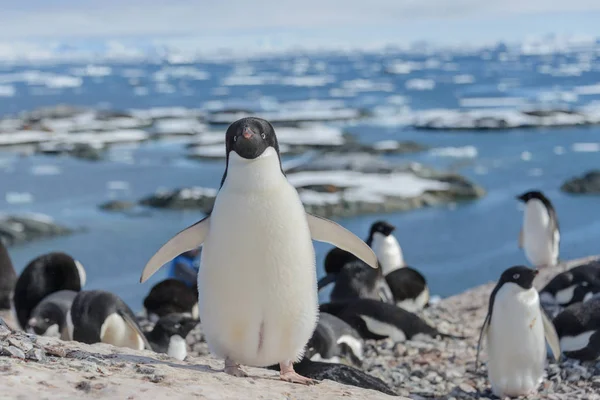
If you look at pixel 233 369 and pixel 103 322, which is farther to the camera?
pixel 103 322

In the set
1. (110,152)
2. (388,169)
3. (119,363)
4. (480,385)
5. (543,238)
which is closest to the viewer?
(119,363)

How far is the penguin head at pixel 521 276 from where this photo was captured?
13.9ft

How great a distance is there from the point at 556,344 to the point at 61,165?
1658cm

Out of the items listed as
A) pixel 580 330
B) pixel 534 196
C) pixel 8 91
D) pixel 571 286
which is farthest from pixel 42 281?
pixel 8 91

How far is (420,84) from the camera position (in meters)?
53.3

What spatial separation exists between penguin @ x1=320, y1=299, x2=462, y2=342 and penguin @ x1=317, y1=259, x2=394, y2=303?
495mm

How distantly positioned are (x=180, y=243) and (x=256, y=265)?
1.14 ft

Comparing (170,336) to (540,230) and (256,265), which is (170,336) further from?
(540,230)

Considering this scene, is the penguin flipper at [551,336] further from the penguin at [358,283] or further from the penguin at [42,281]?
the penguin at [42,281]

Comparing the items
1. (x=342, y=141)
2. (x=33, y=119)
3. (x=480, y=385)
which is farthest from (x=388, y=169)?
(x=33, y=119)

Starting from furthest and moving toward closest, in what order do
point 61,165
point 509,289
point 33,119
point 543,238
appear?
point 33,119 < point 61,165 < point 543,238 < point 509,289

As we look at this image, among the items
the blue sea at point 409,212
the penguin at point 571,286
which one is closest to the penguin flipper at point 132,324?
the penguin at point 571,286

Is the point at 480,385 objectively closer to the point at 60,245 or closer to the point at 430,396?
the point at 430,396

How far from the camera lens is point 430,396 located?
4.32 m
